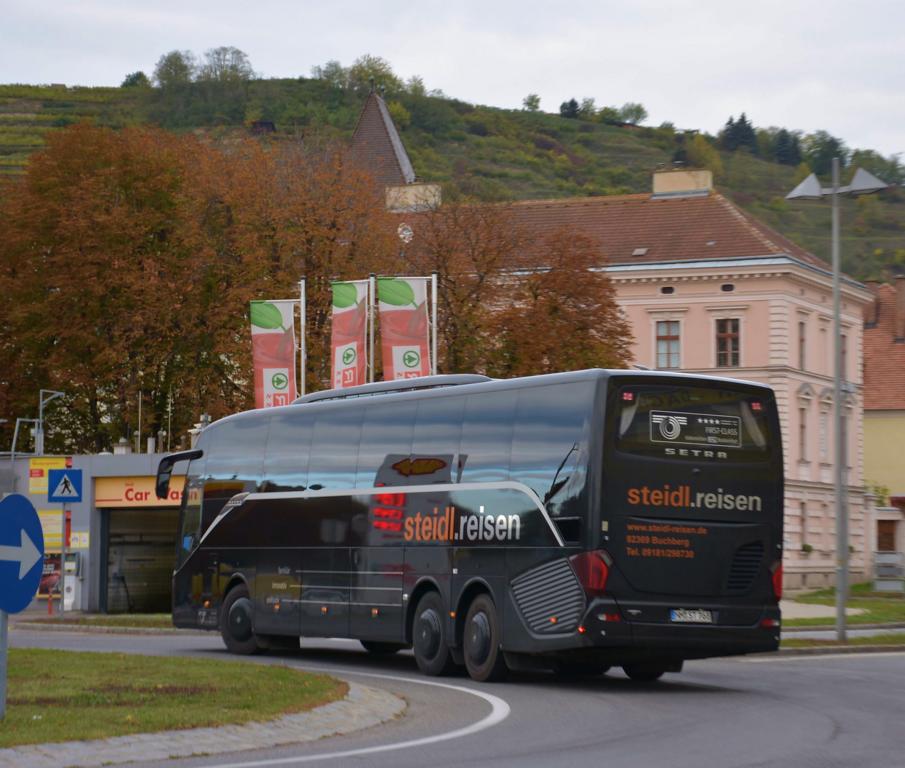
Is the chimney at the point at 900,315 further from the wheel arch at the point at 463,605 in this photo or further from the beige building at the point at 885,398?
the wheel arch at the point at 463,605

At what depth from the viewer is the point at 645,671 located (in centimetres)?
2280

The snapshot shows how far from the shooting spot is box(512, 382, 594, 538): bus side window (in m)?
20.3

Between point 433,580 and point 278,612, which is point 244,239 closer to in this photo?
point 278,612

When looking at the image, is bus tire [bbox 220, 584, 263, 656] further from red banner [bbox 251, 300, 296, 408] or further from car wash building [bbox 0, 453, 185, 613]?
car wash building [bbox 0, 453, 185, 613]

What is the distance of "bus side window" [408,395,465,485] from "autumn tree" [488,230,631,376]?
97.7ft

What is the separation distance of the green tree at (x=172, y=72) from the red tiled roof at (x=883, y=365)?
4258 inches

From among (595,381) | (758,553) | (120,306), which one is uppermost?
(120,306)

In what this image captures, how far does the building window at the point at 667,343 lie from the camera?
7006 centimetres

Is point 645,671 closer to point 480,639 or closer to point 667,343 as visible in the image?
point 480,639

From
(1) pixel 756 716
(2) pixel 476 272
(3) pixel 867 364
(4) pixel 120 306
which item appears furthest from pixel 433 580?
(3) pixel 867 364

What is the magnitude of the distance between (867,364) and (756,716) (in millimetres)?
77775

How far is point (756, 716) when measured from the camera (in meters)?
17.1

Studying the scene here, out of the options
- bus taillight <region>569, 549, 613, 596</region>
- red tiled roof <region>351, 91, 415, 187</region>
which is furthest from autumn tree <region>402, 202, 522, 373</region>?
red tiled roof <region>351, 91, 415, 187</region>

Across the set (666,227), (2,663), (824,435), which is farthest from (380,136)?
(2,663)
